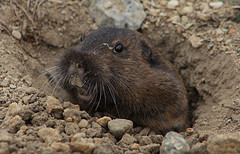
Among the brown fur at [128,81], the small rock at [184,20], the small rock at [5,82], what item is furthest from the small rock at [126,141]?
the small rock at [184,20]

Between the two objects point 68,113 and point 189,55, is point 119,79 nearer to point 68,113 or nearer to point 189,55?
point 68,113

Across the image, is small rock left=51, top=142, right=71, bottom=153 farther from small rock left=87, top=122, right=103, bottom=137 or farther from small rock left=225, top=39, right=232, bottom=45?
small rock left=225, top=39, right=232, bottom=45

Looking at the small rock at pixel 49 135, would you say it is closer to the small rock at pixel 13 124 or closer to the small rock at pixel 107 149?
the small rock at pixel 13 124

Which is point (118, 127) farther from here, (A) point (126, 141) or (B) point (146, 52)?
(B) point (146, 52)

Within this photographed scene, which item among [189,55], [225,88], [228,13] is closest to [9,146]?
[225,88]

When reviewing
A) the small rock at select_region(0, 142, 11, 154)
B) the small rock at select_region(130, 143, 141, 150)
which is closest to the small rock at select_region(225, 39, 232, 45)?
the small rock at select_region(130, 143, 141, 150)
